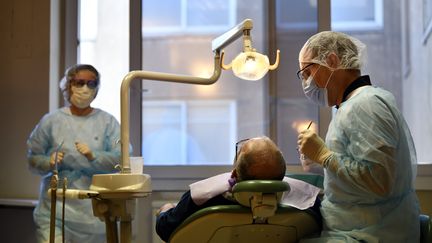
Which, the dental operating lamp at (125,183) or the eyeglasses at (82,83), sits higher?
the eyeglasses at (82,83)

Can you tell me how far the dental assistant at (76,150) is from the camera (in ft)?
7.99

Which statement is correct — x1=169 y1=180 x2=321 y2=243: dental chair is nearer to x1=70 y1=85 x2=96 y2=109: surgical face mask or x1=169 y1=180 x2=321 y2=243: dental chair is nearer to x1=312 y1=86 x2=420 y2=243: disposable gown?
x1=312 y1=86 x2=420 y2=243: disposable gown

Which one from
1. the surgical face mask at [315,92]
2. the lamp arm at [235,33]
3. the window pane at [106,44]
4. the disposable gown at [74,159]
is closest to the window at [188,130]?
the window pane at [106,44]

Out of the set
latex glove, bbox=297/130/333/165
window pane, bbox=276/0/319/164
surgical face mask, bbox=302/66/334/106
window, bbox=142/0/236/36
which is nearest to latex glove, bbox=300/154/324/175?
latex glove, bbox=297/130/333/165

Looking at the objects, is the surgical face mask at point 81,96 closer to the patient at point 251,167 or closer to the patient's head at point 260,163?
the patient at point 251,167

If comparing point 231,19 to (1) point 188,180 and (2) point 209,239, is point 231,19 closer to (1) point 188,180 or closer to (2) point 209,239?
(1) point 188,180

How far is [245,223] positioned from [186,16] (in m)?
1.89

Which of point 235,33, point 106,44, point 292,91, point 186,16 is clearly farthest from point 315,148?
point 106,44

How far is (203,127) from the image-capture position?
3.05m

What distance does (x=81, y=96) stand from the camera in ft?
8.35

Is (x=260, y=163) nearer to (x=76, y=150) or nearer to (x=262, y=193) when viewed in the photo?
(x=262, y=193)

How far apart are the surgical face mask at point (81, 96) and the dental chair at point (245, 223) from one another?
47.3 inches

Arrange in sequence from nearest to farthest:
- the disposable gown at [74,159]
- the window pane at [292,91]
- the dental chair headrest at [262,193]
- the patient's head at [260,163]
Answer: the dental chair headrest at [262,193] → the patient's head at [260,163] → the disposable gown at [74,159] → the window pane at [292,91]

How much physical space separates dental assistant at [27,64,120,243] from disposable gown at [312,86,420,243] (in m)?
1.24
